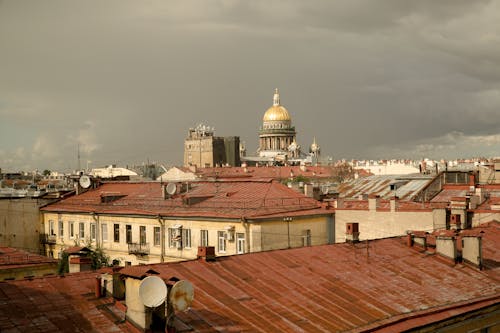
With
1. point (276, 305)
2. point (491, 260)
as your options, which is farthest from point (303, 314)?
point (491, 260)

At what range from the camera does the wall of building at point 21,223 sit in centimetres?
4688

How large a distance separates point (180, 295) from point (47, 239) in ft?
122

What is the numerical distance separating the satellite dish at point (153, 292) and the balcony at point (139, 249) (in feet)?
89.1

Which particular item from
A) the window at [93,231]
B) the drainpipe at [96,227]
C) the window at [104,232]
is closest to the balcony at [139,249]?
the window at [104,232]

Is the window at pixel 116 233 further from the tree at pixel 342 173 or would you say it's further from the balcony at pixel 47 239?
the tree at pixel 342 173

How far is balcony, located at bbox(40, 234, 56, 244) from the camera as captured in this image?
48078 mm

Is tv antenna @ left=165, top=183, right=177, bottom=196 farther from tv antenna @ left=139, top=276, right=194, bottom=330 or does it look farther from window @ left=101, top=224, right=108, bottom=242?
tv antenna @ left=139, top=276, right=194, bottom=330

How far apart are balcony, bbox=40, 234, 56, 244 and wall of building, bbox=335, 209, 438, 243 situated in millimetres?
20658

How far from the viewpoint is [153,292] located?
13664mm

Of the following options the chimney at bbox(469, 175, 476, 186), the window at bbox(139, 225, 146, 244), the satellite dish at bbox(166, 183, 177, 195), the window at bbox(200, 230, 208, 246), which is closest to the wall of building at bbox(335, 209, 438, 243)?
the window at bbox(200, 230, 208, 246)

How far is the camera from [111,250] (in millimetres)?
43312

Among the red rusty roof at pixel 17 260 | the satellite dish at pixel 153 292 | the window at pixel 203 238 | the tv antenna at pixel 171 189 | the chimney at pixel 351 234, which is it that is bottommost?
the window at pixel 203 238

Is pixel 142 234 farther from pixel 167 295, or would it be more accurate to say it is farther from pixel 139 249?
pixel 167 295

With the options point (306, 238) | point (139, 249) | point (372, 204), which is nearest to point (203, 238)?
point (139, 249)
